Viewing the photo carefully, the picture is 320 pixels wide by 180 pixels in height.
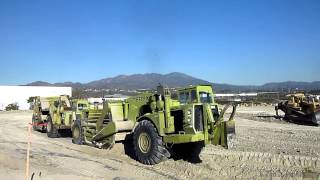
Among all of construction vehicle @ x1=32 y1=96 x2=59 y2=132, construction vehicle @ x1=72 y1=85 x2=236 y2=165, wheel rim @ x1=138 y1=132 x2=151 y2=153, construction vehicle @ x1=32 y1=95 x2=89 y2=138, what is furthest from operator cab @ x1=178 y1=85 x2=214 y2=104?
construction vehicle @ x1=32 y1=96 x2=59 y2=132

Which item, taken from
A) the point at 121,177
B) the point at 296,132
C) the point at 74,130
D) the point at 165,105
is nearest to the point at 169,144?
the point at 165,105

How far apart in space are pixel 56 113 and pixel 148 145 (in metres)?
9.94

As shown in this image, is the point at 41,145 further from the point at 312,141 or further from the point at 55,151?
the point at 312,141

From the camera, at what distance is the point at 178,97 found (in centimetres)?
1286

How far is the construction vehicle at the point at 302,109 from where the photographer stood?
82.8 feet

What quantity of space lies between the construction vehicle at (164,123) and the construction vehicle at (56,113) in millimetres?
3469

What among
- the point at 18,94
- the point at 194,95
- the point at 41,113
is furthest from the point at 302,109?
the point at 18,94

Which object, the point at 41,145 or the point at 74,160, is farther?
the point at 41,145

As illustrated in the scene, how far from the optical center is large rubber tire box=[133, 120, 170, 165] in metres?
12.0

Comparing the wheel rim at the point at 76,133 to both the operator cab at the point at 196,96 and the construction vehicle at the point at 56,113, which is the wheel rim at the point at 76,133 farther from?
the operator cab at the point at 196,96

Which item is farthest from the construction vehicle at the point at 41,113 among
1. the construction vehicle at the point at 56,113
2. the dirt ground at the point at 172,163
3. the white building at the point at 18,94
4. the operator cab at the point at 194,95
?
the white building at the point at 18,94

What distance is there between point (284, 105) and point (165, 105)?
17988 millimetres

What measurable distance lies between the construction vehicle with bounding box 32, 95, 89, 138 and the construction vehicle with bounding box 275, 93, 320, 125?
13.2 metres

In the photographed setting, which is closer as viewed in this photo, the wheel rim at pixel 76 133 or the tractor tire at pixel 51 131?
the wheel rim at pixel 76 133
